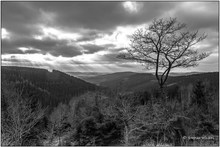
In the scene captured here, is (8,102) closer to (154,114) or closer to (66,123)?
(66,123)

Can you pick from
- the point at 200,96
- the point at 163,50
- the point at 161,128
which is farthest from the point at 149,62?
the point at 200,96

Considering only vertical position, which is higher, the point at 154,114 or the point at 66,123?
the point at 154,114

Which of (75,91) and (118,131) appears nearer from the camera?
(118,131)

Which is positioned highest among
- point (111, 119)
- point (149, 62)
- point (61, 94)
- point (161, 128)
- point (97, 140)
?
point (149, 62)

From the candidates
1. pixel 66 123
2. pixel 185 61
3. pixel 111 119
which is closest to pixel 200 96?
pixel 66 123

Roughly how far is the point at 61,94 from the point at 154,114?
142 m

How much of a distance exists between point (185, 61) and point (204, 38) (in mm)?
1367

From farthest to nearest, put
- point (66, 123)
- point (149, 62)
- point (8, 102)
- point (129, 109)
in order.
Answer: point (66, 123) < point (8, 102) < point (129, 109) < point (149, 62)

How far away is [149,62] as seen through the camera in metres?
10.1

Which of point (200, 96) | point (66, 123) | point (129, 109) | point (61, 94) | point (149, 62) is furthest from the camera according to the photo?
point (61, 94)

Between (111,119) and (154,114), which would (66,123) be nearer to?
(111,119)

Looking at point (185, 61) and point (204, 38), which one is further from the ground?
point (204, 38)

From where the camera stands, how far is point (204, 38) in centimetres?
945

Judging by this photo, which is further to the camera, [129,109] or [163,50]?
[129,109]
